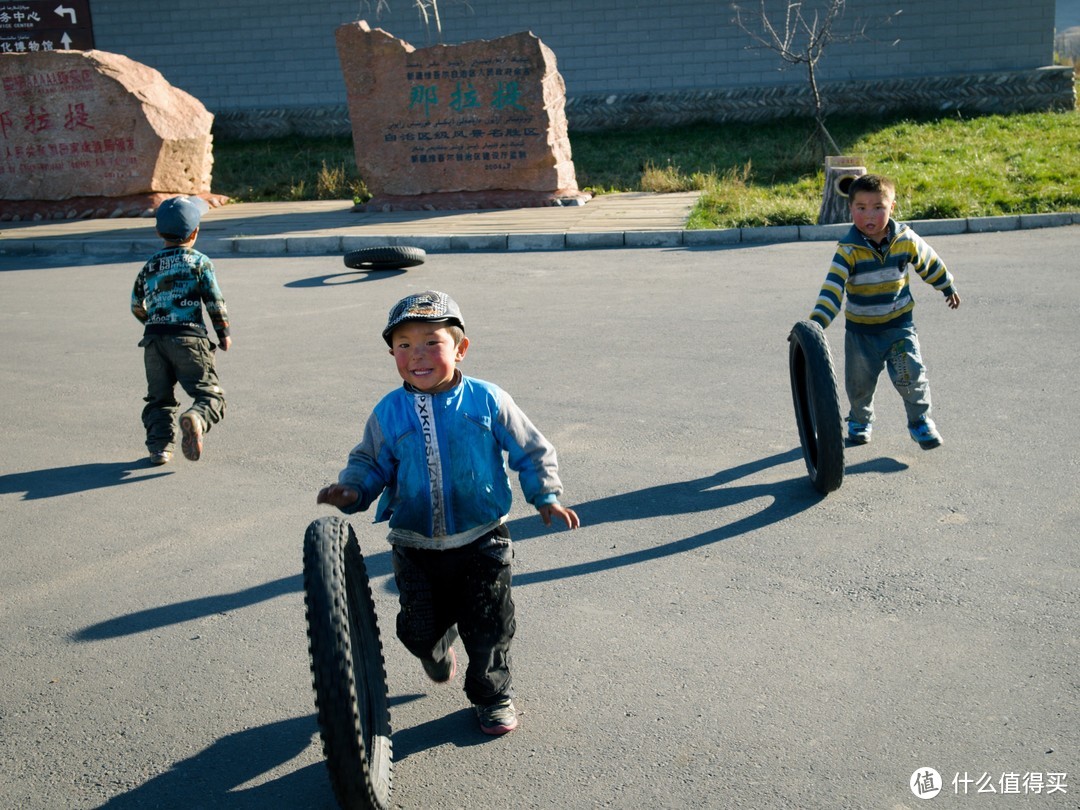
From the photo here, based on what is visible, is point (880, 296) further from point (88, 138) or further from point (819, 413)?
point (88, 138)

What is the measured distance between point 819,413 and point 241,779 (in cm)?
297

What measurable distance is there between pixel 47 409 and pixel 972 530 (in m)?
5.62

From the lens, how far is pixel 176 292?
634 centimetres

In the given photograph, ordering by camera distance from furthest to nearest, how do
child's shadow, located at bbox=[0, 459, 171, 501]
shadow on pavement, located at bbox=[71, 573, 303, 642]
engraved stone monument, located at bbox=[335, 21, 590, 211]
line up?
engraved stone monument, located at bbox=[335, 21, 590, 211], child's shadow, located at bbox=[0, 459, 171, 501], shadow on pavement, located at bbox=[71, 573, 303, 642]

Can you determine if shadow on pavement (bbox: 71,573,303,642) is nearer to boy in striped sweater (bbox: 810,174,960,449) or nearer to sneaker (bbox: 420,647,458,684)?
sneaker (bbox: 420,647,458,684)

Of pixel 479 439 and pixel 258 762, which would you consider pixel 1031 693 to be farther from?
pixel 258 762

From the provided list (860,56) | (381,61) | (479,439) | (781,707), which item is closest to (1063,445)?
(781,707)

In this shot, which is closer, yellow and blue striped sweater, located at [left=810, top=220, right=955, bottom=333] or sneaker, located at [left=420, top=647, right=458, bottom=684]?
sneaker, located at [left=420, top=647, right=458, bottom=684]

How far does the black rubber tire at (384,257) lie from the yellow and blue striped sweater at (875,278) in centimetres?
637

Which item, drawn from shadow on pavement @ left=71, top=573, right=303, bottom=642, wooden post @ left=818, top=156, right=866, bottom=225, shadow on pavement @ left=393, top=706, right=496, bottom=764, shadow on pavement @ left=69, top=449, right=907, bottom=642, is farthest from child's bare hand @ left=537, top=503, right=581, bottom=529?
wooden post @ left=818, top=156, right=866, bottom=225

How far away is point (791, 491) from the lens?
17.5ft

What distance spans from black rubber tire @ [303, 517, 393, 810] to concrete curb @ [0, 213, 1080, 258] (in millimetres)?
9538

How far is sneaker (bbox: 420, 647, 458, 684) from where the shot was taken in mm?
3625

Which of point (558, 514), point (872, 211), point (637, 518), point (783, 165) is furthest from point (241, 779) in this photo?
point (783, 165)
